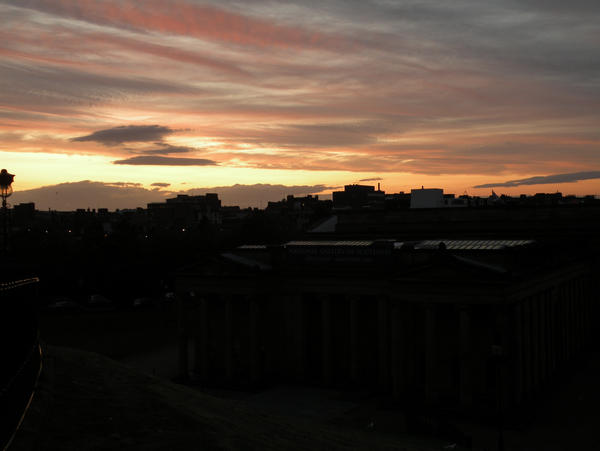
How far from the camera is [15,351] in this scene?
54.3ft

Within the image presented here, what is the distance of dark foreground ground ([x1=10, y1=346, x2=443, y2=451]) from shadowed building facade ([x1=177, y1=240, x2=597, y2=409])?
19464 mm

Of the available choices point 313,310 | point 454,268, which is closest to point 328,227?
point 313,310

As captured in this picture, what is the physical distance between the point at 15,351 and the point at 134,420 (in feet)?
27.3

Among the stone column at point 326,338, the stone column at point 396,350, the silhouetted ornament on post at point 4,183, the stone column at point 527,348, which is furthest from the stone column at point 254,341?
the silhouetted ornament on post at point 4,183

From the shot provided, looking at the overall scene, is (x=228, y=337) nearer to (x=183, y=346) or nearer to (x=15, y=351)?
(x=183, y=346)

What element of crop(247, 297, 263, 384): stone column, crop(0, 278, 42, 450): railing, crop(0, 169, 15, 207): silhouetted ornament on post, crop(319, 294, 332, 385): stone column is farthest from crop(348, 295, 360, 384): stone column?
crop(0, 278, 42, 450): railing

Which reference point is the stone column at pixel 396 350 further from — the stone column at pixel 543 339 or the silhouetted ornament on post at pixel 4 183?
the silhouetted ornament on post at pixel 4 183

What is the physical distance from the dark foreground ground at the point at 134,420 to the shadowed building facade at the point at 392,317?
19464 mm

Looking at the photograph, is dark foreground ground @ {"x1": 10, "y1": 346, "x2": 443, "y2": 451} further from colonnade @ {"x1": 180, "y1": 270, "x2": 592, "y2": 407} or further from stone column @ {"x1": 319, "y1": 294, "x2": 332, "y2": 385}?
stone column @ {"x1": 319, "y1": 294, "x2": 332, "y2": 385}

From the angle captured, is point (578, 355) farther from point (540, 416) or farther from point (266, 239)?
point (266, 239)

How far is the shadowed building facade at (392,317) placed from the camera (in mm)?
51469

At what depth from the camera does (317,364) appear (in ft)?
209

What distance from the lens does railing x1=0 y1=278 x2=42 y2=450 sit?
49.5 ft

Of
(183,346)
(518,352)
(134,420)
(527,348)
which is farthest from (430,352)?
(134,420)
